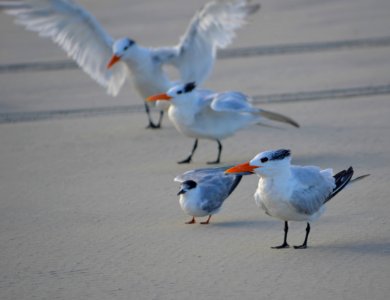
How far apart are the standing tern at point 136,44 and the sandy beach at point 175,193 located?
48cm

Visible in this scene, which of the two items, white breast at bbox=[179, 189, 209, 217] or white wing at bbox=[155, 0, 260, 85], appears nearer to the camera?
white breast at bbox=[179, 189, 209, 217]

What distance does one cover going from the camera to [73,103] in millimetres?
11016

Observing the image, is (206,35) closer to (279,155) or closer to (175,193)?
(175,193)

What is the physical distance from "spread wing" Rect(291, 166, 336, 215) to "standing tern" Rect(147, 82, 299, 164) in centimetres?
221

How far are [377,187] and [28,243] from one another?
2.59 m

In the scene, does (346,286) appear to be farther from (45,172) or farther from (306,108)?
(306,108)

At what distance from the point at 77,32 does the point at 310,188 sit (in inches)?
197

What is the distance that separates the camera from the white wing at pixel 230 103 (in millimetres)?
8148

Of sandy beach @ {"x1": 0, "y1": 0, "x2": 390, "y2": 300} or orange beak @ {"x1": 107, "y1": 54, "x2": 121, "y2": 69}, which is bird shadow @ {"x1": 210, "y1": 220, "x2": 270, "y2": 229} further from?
orange beak @ {"x1": 107, "y1": 54, "x2": 121, "y2": 69}

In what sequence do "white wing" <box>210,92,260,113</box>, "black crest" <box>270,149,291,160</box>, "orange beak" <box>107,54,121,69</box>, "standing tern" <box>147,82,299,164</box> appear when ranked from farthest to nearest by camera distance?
"orange beak" <box>107,54,121,69</box> < "standing tern" <box>147,82,299,164</box> < "white wing" <box>210,92,260,113</box> < "black crest" <box>270,149,291,160</box>

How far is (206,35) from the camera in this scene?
32.8 ft

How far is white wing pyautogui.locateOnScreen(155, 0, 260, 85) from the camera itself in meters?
9.91

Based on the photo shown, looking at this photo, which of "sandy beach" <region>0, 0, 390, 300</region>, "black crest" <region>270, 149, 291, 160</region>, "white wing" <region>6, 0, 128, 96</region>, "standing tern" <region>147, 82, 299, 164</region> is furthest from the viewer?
"white wing" <region>6, 0, 128, 96</region>

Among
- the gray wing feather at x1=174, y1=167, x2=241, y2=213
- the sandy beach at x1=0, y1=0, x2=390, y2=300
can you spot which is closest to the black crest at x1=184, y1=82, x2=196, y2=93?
the sandy beach at x1=0, y1=0, x2=390, y2=300
